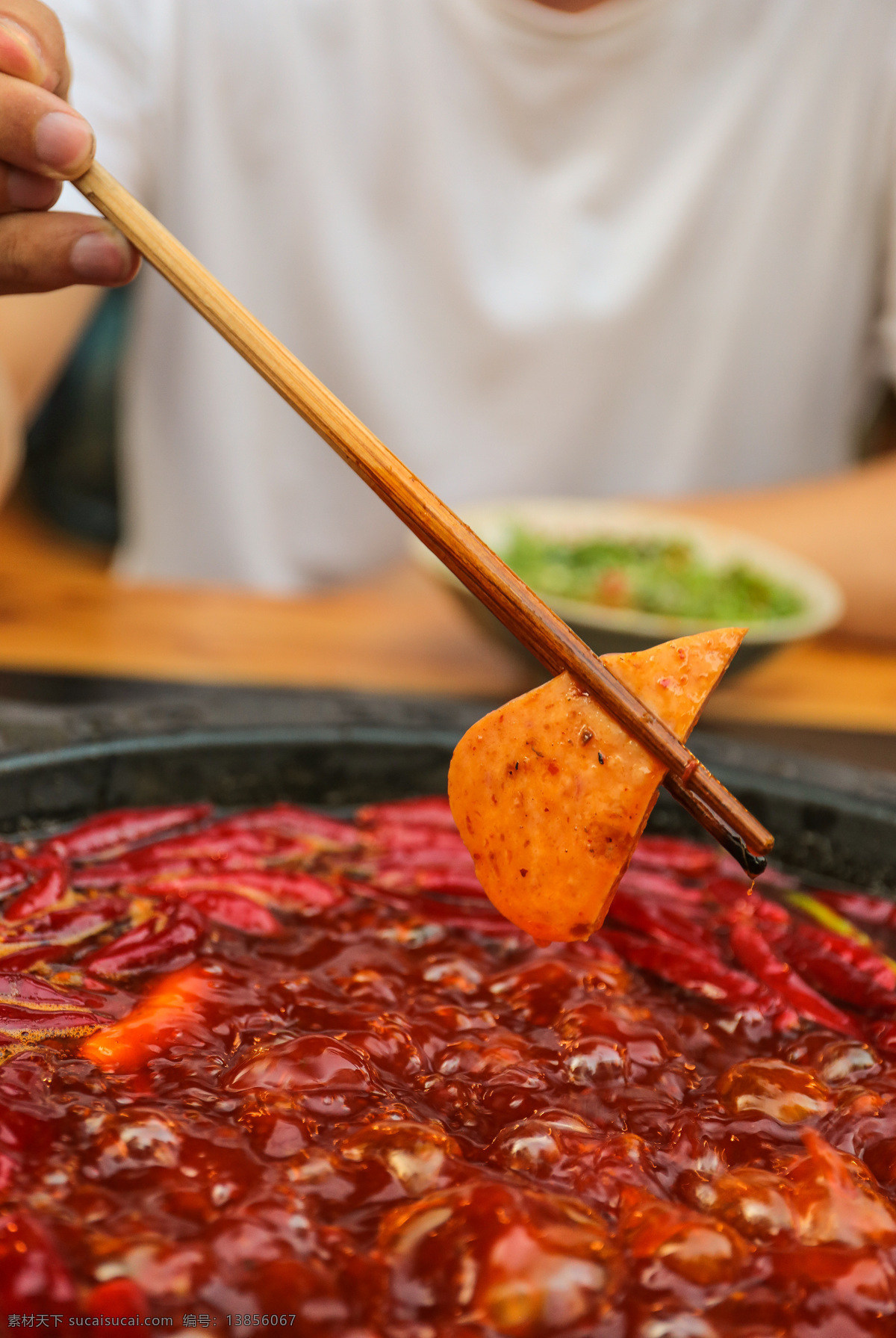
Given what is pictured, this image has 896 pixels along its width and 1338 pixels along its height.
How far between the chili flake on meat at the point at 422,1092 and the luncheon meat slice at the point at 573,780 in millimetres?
154

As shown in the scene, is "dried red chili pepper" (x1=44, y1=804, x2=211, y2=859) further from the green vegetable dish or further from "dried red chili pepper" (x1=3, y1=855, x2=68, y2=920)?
the green vegetable dish

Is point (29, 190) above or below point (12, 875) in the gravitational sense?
above

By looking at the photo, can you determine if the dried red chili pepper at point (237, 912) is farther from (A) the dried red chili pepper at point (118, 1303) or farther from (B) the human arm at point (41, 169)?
(B) the human arm at point (41, 169)

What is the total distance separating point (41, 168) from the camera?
3.44ft

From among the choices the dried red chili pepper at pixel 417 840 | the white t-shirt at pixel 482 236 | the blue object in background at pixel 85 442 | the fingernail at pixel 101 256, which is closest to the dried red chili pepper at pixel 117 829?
the dried red chili pepper at pixel 417 840

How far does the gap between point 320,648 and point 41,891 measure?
1246 millimetres

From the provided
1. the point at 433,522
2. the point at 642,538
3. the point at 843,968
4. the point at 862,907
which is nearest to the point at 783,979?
the point at 843,968

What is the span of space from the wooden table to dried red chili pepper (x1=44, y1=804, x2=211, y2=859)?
67 centimetres

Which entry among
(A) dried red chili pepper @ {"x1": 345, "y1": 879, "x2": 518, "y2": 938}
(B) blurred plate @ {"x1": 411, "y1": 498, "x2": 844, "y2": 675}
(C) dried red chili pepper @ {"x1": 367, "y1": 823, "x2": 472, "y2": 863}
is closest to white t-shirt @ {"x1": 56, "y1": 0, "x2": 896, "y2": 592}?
(B) blurred plate @ {"x1": 411, "y1": 498, "x2": 844, "y2": 675}

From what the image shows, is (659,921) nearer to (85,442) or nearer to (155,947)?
(155,947)

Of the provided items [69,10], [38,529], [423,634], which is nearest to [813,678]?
[423,634]

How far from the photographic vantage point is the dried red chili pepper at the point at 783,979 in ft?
4.16

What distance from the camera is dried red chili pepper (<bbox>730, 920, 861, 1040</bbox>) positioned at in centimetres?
127

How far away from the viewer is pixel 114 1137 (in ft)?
3.00
